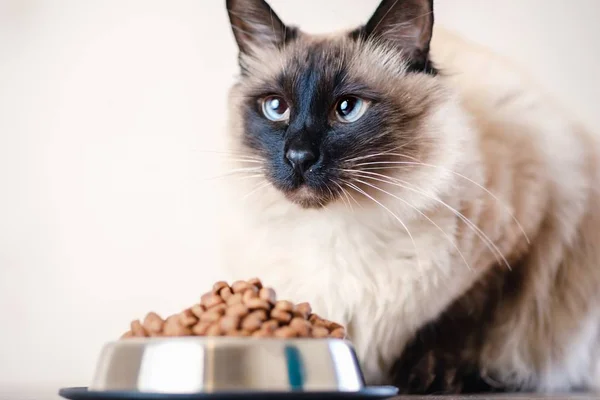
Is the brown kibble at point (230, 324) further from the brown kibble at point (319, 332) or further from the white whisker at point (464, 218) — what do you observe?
the white whisker at point (464, 218)

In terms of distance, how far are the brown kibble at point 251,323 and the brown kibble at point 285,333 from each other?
3 centimetres

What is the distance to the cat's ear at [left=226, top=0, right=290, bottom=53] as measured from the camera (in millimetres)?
1354

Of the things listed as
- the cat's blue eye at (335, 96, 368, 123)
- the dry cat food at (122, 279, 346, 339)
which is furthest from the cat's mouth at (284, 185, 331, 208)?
the dry cat food at (122, 279, 346, 339)

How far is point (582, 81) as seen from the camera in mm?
1784

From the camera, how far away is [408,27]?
130 cm

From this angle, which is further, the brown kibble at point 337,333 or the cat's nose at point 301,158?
the cat's nose at point 301,158

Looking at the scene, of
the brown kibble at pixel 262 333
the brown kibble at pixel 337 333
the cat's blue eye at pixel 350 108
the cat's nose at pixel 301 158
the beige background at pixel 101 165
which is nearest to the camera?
the brown kibble at pixel 262 333

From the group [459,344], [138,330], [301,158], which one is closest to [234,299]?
[138,330]

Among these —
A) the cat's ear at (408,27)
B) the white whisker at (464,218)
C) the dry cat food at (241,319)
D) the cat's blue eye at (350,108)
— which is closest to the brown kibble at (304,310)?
the dry cat food at (241,319)

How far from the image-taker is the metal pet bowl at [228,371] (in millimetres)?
767

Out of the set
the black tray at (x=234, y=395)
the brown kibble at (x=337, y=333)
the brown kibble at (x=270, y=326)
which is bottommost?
the black tray at (x=234, y=395)

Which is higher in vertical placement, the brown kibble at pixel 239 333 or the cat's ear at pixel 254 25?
the cat's ear at pixel 254 25

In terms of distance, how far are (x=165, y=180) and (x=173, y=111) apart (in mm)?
155

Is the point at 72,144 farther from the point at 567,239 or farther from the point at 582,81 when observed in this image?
the point at 582,81
